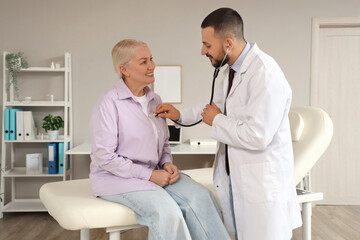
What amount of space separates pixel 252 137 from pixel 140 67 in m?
0.61

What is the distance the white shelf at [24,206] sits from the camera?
11.0 feet

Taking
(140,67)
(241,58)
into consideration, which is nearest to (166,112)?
(140,67)

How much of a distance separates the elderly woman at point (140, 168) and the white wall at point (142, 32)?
74.8 inches

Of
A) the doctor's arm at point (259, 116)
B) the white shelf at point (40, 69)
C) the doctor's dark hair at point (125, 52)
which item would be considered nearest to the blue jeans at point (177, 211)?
the doctor's arm at point (259, 116)

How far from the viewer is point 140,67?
1769mm

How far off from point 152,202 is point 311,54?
2777 mm

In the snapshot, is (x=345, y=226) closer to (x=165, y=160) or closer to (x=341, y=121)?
(x=341, y=121)

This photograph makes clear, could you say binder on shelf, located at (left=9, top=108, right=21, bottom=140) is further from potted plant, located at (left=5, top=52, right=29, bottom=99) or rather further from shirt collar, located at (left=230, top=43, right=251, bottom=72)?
shirt collar, located at (left=230, top=43, right=251, bottom=72)

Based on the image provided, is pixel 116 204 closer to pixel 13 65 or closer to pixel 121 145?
pixel 121 145

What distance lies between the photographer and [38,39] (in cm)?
362

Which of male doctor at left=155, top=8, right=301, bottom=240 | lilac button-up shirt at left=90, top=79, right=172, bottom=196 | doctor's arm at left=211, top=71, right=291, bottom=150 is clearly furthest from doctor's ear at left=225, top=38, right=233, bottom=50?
lilac button-up shirt at left=90, top=79, right=172, bottom=196

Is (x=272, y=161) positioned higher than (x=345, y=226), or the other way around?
(x=272, y=161)

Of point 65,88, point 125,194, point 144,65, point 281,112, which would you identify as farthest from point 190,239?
point 65,88

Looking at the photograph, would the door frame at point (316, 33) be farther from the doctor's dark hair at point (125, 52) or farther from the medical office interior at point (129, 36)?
the doctor's dark hair at point (125, 52)
